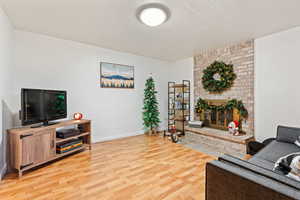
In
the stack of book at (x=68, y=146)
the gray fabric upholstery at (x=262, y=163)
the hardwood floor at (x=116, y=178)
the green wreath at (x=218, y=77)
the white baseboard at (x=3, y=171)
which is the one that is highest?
the green wreath at (x=218, y=77)

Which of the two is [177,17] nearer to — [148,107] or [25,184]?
[148,107]

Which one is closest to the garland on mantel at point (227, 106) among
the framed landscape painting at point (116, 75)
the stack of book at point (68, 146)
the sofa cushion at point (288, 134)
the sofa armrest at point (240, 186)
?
the sofa cushion at point (288, 134)

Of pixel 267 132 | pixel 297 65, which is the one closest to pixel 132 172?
pixel 267 132

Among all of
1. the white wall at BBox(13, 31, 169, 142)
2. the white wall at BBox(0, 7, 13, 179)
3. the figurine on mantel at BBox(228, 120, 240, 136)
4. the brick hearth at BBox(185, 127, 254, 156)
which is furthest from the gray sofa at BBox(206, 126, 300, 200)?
the white wall at BBox(13, 31, 169, 142)

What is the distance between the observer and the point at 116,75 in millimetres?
3939

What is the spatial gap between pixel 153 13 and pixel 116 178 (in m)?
2.46

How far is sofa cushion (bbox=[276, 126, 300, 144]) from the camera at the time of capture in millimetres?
2242

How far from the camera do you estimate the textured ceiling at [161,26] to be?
6.45 ft

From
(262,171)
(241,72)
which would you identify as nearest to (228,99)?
(241,72)

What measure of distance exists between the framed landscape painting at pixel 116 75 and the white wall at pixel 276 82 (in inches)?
124

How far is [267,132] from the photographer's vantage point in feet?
9.77

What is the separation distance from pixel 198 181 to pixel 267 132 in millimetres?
2137

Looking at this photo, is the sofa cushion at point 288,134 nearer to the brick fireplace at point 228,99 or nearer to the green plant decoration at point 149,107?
the brick fireplace at point 228,99

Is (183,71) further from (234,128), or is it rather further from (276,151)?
(276,151)
